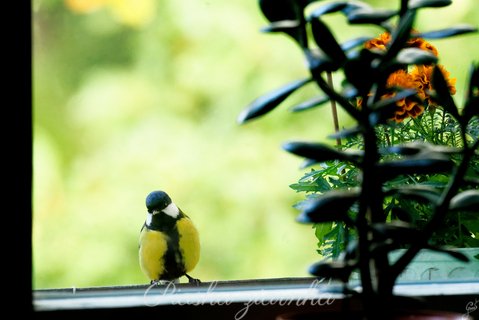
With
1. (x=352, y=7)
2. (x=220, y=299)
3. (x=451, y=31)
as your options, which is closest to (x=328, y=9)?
(x=352, y=7)

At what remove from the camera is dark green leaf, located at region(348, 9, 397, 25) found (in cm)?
80

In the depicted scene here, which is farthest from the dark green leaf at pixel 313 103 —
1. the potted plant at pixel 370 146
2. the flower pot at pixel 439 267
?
the flower pot at pixel 439 267

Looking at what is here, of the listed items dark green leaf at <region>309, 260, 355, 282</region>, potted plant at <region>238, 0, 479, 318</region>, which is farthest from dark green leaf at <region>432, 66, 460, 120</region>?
dark green leaf at <region>309, 260, 355, 282</region>

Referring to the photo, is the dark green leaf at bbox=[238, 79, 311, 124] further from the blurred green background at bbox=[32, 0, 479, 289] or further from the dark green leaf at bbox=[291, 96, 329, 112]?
the blurred green background at bbox=[32, 0, 479, 289]

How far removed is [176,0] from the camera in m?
1.64

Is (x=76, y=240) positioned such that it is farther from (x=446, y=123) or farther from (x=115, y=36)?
(x=446, y=123)

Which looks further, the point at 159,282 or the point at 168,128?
the point at 168,128

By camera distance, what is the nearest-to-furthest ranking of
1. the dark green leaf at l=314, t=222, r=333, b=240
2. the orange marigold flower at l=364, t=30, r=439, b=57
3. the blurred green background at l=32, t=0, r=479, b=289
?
the orange marigold flower at l=364, t=30, r=439, b=57
the dark green leaf at l=314, t=222, r=333, b=240
the blurred green background at l=32, t=0, r=479, b=289

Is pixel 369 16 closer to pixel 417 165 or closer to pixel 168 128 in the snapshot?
pixel 417 165

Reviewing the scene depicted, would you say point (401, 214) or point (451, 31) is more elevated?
point (451, 31)

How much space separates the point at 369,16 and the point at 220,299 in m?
0.43

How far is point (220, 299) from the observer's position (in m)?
1.01

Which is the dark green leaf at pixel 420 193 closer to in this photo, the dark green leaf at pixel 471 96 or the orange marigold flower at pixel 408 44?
the dark green leaf at pixel 471 96
